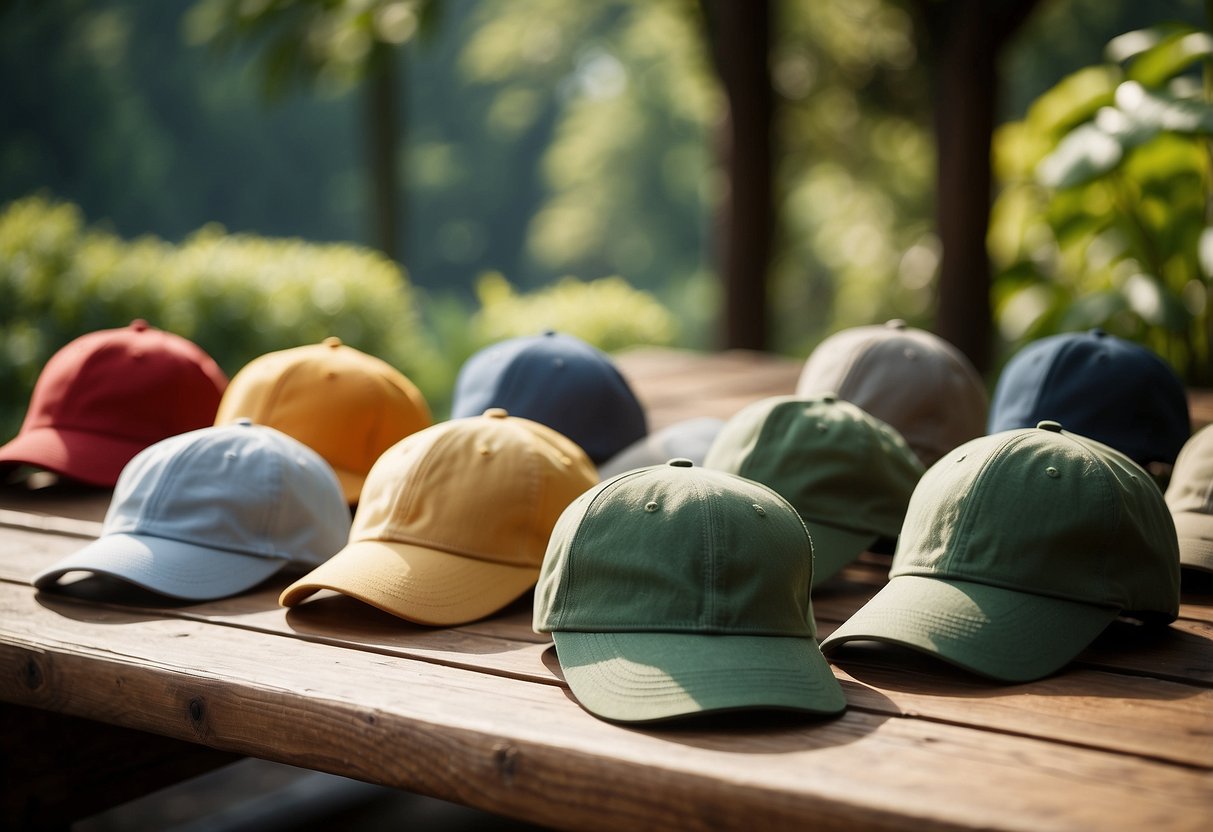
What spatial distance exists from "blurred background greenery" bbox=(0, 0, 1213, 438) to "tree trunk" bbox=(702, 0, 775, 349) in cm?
4

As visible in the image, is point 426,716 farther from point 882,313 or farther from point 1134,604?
point 882,313

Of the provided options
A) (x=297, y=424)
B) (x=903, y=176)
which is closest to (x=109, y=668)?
(x=297, y=424)

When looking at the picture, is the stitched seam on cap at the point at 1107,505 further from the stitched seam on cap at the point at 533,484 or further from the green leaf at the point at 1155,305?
the green leaf at the point at 1155,305

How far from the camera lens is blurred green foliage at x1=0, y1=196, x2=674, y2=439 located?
4.21 m

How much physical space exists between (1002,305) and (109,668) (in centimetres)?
397

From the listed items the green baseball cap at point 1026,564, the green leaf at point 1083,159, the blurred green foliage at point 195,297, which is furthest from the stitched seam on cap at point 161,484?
the green leaf at point 1083,159

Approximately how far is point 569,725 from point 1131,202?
3624 mm

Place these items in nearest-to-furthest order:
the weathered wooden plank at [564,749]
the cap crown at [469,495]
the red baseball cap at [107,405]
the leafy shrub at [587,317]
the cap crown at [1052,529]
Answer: the weathered wooden plank at [564,749] → the cap crown at [1052,529] → the cap crown at [469,495] → the red baseball cap at [107,405] → the leafy shrub at [587,317]

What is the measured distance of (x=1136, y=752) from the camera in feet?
3.98

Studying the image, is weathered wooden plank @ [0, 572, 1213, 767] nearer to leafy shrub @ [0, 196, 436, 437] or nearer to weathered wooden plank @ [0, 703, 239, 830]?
weathered wooden plank @ [0, 703, 239, 830]

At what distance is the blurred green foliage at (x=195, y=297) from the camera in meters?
4.21

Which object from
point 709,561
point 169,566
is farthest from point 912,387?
point 169,566

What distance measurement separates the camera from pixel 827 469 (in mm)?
1835

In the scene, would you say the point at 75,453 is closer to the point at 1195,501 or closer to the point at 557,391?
the point at 557,391
